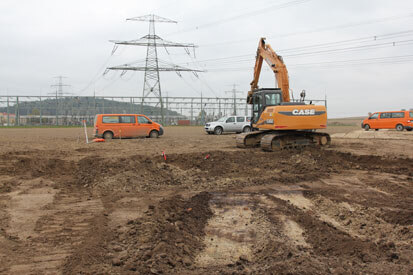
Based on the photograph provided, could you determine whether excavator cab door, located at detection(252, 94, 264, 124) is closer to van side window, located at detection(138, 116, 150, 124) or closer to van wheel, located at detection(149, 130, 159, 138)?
van wheel, located at detection(149, 130, 159, 138)

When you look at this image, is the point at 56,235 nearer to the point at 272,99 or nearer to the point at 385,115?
the point at 272,99

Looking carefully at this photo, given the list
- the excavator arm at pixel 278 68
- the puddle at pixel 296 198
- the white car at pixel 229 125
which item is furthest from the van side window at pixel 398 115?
the puddle at pixel 296 198

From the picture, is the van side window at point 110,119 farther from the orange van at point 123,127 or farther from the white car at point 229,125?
the white car at point 229,125

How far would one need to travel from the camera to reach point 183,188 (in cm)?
698

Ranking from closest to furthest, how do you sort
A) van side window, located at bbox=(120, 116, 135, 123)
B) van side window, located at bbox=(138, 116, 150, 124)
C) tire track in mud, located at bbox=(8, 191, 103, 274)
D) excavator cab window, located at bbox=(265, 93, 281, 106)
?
tire track in mud, located at bbox=(8, 191, 103, 274) < excavator cab window, located at bbox=(265, 93, 281, 106) < van side window, located at bbox=(120, 116, 135, 123) < van side window, located at bbox=(138, 116, 150, 124)

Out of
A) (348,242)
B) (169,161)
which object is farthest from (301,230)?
(169,161)

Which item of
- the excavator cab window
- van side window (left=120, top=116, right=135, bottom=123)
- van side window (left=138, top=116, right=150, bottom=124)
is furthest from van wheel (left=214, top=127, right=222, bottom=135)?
the excavator cab window

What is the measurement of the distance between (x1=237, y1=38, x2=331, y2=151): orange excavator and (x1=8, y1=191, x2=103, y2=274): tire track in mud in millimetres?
8040


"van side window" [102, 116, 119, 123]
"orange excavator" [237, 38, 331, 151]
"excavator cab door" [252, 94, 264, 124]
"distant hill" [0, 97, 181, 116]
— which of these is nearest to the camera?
"orange excavator" [237, 38, 331, 151]

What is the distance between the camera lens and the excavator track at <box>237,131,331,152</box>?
12523 millimetres

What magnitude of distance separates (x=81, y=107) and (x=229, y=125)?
94.3ft

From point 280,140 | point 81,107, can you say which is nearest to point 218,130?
point 280,140

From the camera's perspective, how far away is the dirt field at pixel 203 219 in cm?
346

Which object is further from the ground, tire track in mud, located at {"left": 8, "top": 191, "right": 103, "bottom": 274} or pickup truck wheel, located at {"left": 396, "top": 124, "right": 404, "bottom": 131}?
pickup truck wheel, located at {"left": 396, "top": 124, "right": 404, "bottom": 131}
